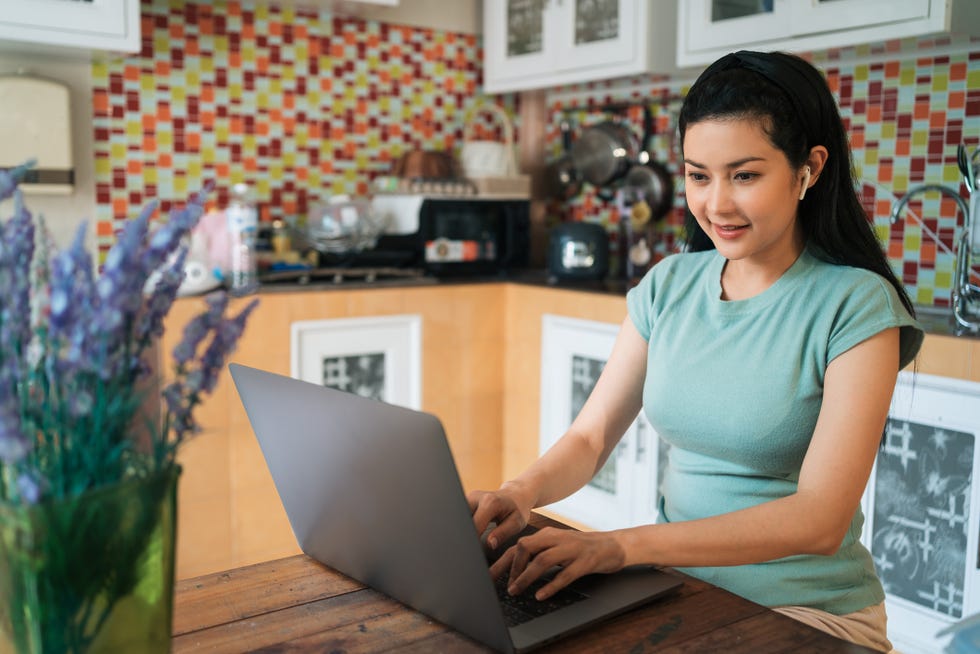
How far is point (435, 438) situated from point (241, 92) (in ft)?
8.87

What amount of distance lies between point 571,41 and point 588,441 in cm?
206

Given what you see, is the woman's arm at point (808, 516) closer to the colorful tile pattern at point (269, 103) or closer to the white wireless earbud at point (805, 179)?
the white wireless earbud at point (805, 179)

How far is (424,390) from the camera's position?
313cm

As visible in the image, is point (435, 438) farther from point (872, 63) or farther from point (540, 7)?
point (540, 7)

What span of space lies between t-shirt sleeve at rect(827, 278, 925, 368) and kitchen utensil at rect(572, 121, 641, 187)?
2.20 m

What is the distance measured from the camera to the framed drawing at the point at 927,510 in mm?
2061

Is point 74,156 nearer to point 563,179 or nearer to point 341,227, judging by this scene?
point 341,227

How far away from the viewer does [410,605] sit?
3.34 ft

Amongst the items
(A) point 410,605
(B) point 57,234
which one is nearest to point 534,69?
(B) point 57,234

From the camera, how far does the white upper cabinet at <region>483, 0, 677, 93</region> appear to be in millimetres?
2949

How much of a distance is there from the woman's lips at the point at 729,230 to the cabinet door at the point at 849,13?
1256 mm

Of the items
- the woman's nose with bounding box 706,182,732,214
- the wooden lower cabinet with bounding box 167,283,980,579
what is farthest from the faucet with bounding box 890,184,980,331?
the woman's nose with bounding box 706,182,732,214

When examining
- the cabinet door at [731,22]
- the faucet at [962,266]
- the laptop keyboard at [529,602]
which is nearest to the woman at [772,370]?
the laptop keyboard at [529,602]

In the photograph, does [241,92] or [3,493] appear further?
[241,92]
